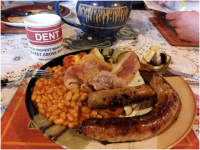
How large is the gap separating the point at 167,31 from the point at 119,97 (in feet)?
5.91

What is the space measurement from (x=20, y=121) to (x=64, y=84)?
40 centimetres

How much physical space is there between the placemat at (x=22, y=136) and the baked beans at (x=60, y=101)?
128mm

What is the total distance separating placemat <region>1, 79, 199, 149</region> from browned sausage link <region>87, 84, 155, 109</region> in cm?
34

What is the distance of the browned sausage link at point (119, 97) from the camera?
1045 mm

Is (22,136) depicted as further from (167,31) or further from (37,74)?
(167,31)

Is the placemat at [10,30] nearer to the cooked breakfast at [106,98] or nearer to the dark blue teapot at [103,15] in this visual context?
the dark blue teapot at [103,15]

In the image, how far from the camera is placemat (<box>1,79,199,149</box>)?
37.2 inches

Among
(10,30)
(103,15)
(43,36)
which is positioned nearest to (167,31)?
(103,15)

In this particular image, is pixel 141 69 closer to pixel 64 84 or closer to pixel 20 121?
pixel 64 84

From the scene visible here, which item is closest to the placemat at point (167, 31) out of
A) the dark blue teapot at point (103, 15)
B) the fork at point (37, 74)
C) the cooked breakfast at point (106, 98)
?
the dark blue teapot at point (103, 15)

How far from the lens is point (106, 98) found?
104 cm

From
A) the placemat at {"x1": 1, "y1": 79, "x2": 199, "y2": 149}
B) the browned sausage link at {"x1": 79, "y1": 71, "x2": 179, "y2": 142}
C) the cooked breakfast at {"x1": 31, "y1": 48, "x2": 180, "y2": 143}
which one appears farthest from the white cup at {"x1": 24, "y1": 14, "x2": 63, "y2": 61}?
the browned sausage link at {"x1": 79, "y1": 71, "x2": 179, "y2": 142}

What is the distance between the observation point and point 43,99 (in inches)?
44.5

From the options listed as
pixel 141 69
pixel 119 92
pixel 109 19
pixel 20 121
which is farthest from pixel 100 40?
pixel 20 121
